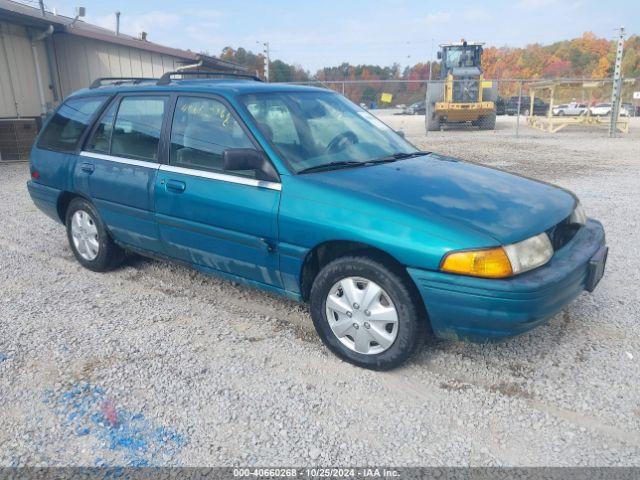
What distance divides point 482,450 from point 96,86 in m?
4.39

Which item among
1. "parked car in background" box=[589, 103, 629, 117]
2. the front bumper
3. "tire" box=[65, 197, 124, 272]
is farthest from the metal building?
"parked car in background" box=[589, 103, 629, 117]

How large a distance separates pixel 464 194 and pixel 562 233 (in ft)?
2.17

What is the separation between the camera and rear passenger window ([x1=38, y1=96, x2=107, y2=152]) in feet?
14.5

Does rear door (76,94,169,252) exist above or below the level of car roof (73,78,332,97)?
below

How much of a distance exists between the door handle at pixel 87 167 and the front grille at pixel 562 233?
3.51 m

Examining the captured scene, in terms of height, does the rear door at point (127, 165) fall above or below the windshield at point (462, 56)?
below

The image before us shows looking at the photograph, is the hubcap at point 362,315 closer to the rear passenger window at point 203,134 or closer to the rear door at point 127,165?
the rear passenger window at point 203,134

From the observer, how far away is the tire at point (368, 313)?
2.74 meters

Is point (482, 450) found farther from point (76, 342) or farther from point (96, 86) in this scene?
point (96, 86)

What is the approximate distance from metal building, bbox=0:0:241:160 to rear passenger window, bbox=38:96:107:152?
8.34 meters

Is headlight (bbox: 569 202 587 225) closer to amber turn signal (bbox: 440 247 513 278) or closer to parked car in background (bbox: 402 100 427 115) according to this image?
amber turn signal (bbox: 440 247 513 278)

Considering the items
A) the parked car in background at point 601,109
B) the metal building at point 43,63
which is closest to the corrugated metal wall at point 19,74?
the metal building at point 43,63

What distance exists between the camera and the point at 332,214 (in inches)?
113

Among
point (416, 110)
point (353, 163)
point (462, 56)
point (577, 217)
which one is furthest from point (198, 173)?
point (416, 110)
